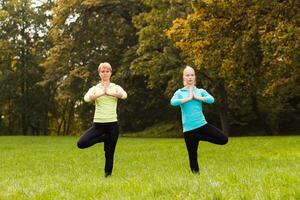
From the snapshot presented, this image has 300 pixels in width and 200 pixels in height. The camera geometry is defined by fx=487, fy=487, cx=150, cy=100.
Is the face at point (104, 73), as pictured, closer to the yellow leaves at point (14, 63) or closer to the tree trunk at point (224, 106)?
the tree trunk at point (224, 106)

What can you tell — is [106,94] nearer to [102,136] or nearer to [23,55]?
[102,136]

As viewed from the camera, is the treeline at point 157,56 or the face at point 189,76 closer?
the face at point 189,76

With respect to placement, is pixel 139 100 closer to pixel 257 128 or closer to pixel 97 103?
pixel 257 128

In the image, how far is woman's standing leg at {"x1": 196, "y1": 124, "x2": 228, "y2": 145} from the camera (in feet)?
30.7

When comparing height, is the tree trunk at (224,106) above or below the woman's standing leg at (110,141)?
below

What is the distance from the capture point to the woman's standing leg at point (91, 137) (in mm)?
9391

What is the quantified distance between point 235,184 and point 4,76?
51.3 metres

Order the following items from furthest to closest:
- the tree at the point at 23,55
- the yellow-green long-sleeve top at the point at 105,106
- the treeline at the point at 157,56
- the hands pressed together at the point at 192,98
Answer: the tree at the point at 23,55 → the treeline at the point at 157,56 → the yellow-green long-sleeve top at the point at 105,106 → the hands pressed together at the point at 192,98

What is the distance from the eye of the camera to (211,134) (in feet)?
30.9

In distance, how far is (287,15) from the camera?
848 inches

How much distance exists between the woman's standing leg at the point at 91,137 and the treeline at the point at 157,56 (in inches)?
496

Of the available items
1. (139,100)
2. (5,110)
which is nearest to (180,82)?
(139,100)

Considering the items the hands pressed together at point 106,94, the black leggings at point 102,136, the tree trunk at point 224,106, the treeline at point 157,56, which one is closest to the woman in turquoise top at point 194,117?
the hands pressed together at point 106,94

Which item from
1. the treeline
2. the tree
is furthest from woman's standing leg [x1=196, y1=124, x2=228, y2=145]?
the tree
